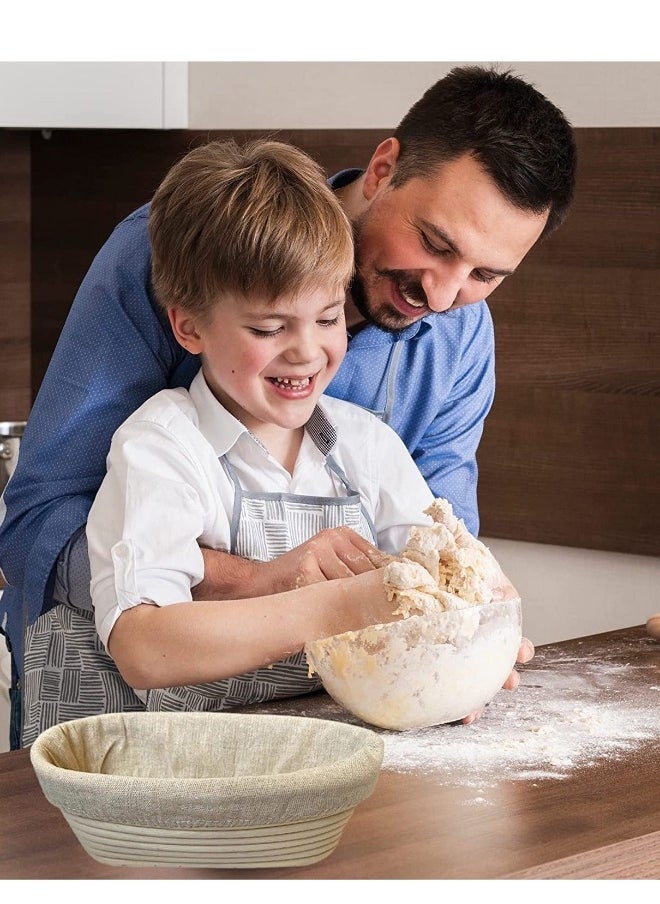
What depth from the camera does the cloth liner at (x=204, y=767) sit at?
0.72 m

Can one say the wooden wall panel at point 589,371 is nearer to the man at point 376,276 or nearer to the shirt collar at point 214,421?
the man at point 376,276

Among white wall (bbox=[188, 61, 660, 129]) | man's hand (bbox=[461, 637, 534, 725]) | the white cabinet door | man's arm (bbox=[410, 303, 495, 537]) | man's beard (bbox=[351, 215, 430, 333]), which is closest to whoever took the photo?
man's hand (bbox=[461, 637, 534, 725])

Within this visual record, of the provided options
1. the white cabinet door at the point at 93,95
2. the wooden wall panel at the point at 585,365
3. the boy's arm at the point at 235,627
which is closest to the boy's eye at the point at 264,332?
the boy's arm at the point at 235,627

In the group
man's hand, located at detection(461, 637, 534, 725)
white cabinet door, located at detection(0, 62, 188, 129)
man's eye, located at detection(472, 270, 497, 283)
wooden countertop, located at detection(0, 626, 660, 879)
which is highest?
white cabinet door, located at detection(0, 62, 188, 129)

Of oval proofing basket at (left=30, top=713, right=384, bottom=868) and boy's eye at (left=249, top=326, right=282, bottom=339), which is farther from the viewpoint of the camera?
boy's eye at (left=249, top=326, right=282, bottom=339)

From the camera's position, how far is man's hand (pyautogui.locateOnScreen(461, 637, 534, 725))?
107cm

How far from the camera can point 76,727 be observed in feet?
2.77

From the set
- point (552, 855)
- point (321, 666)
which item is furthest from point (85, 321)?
point (552, 855)

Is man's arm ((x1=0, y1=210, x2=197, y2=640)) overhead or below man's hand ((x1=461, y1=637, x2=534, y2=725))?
overhead

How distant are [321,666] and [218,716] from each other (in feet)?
0.61

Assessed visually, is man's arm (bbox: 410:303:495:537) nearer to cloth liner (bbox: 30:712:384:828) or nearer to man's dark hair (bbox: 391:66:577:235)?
man's dark hair (bbox: 391:66:577:235)

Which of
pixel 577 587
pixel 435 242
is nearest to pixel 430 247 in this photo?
pixel 435 242

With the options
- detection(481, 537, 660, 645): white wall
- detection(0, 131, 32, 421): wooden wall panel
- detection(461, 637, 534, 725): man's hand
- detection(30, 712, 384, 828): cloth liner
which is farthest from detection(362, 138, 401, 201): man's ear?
detection(0, 131, 32, 421): wooden wall panel

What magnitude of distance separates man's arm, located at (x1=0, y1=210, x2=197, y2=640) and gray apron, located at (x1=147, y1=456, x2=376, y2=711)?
0.17 m
